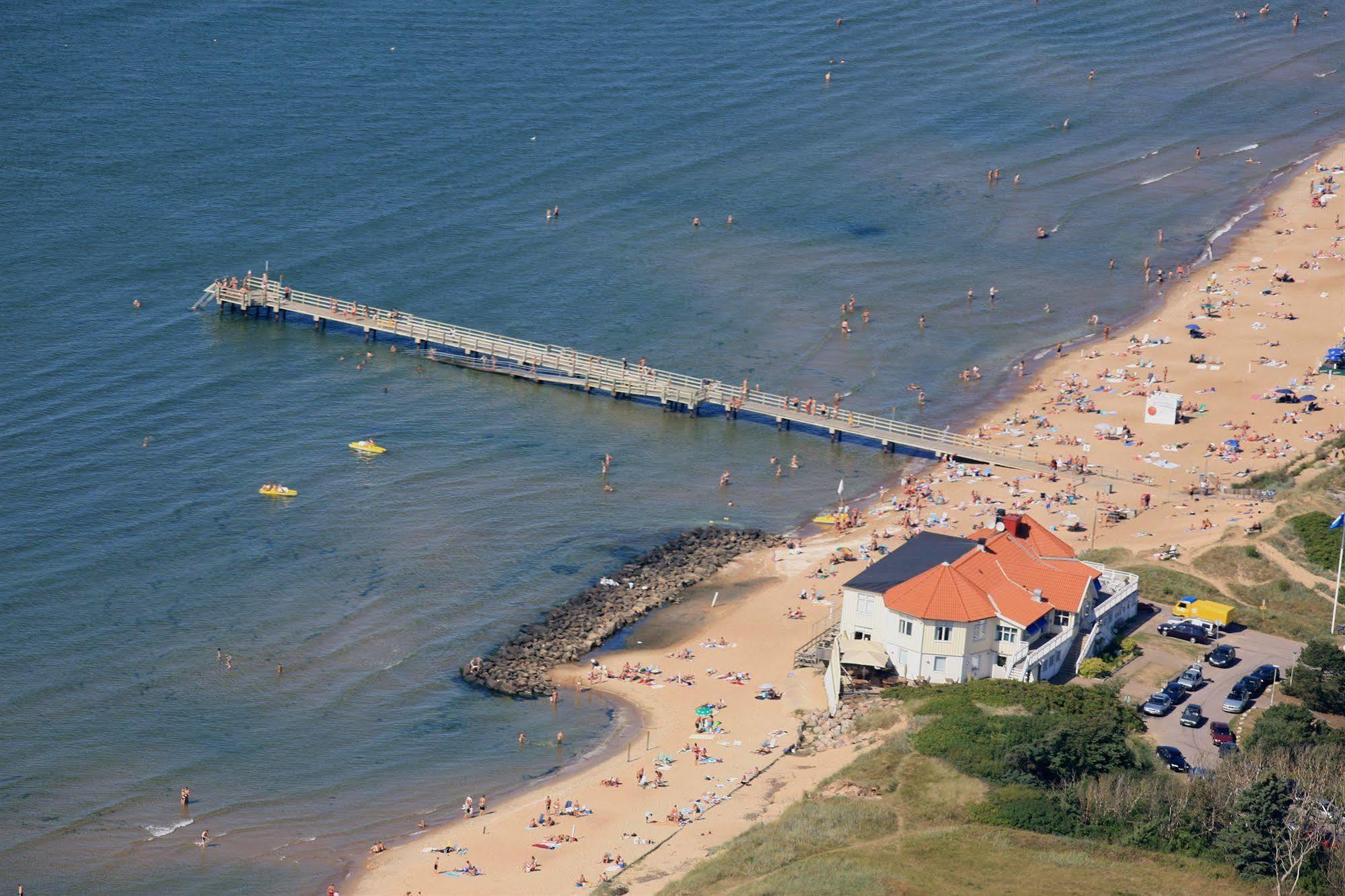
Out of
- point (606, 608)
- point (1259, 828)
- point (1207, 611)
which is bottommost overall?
point (606, 608)

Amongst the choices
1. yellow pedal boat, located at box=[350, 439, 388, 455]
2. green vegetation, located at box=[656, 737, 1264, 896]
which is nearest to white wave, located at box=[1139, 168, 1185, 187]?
yellow pedal boat, located at box=[350, 439, 388, 455]

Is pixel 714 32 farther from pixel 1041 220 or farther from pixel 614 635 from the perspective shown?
pixel 614 635

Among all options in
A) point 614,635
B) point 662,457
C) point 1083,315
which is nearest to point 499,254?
point 662,457

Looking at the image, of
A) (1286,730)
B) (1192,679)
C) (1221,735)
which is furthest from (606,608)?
(1286,730)

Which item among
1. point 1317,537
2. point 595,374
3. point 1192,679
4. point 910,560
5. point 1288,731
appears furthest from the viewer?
point 595,374

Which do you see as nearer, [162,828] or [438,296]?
[162,828]

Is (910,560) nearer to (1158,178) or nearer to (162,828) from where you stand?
(162,828)

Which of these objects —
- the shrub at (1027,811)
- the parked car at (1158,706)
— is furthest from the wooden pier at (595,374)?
the shrub at (1027,811)
